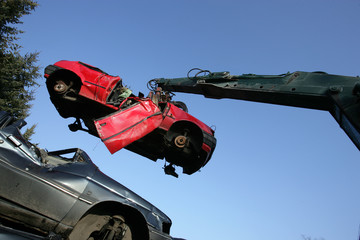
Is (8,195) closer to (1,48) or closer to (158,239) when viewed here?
(158,239)

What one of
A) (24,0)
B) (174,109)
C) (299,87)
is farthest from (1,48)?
(299,87)

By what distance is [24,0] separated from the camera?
1316 centimetres

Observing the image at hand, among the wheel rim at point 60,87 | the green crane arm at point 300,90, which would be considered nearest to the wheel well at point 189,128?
the green crane arm at point 300,90

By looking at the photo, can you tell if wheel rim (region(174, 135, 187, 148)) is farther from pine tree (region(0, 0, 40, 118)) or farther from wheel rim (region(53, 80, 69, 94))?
pine tree (region(0, 0, 40, 118))

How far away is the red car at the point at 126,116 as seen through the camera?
4973 millimetres

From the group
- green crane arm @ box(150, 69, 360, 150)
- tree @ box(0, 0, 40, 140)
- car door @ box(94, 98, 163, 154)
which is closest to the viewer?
green crane arm @ box(150, 69, 360, 150)

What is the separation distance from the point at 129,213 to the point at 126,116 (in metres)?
1.87

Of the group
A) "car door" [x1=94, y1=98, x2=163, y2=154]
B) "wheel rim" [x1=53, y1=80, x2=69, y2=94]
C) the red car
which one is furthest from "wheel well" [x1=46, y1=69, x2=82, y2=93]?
"car door" [x1=94, y1=98, x2=163, y2=154]

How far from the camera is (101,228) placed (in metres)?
3.70

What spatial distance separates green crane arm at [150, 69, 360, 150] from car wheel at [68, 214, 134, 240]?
2.76m

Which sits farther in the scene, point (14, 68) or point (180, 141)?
point (14, 68)

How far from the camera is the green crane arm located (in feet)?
10.4

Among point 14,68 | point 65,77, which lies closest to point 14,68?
point 14,68

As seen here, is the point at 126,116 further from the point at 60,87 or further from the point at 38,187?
the point at 38,187
